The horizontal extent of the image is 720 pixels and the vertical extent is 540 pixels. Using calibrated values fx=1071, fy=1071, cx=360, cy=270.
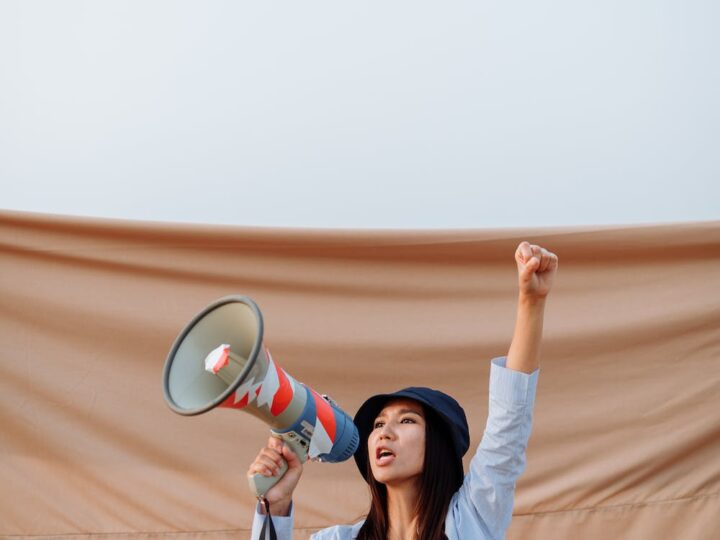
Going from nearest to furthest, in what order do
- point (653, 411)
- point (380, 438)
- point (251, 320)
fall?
point (251, 320) < point (380, 438) < point (653, 411)

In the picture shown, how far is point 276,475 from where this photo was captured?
1.80 metres

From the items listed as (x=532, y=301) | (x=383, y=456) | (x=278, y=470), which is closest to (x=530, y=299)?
(x=532, y=301)

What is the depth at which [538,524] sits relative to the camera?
8.70ft

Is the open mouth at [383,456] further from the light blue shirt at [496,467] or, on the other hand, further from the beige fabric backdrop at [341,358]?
the beige fabric backdrop at [341,358]

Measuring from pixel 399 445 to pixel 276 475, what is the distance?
0.70 ft

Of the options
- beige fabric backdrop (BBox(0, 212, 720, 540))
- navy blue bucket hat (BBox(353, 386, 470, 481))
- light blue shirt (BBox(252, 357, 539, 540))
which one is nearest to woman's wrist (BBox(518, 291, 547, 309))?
light blue shirt (BBox(252, 357, 539, 540))

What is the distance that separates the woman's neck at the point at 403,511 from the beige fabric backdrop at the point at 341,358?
0.84 m

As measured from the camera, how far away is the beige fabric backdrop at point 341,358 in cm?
264

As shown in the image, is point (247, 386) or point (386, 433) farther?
point (386, 433)

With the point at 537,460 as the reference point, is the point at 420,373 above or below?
above

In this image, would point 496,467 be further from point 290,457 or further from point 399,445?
point 290,457

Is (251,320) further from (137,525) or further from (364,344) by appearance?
(137,525)

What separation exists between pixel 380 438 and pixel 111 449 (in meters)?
1.06

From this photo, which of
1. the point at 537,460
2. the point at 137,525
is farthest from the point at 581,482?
the point at 137,525
